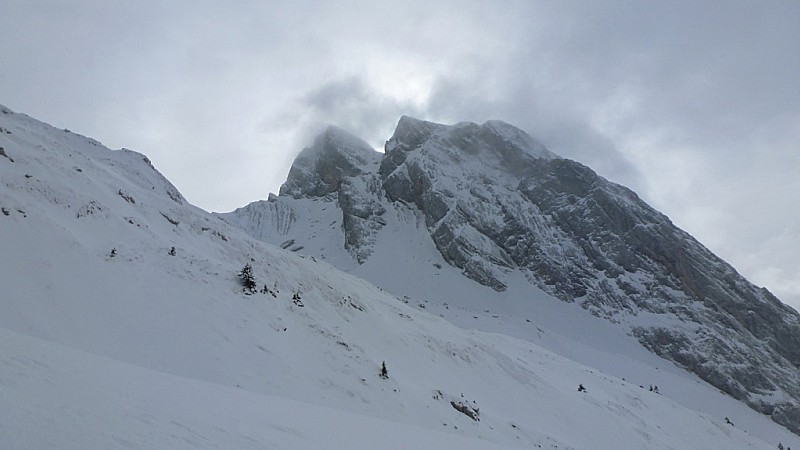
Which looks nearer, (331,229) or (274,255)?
(274,255)

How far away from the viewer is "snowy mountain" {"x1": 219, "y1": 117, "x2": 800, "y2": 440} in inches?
3044

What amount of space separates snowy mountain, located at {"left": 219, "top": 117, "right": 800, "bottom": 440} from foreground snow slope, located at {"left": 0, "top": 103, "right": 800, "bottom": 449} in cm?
3586

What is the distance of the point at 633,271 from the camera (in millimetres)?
96312

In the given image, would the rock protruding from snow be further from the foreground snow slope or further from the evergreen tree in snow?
the evergreen tree in snow

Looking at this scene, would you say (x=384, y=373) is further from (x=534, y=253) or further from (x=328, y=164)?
(x=328, y=164)

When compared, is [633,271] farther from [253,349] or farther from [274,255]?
[253,349]

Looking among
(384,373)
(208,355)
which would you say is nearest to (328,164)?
(384,373)

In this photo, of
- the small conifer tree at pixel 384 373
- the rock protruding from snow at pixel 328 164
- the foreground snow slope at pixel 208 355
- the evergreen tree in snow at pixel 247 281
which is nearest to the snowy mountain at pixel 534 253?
the rock protruding from snow at pixel 328 164

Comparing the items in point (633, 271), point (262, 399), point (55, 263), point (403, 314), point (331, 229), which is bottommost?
point (262, 399)

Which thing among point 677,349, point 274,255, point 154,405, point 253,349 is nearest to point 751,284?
point 677,349

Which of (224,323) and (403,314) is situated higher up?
(403,314)

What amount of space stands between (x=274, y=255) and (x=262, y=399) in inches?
668

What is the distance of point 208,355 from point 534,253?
8926 cm

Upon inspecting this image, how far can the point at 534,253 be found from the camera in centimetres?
9869
